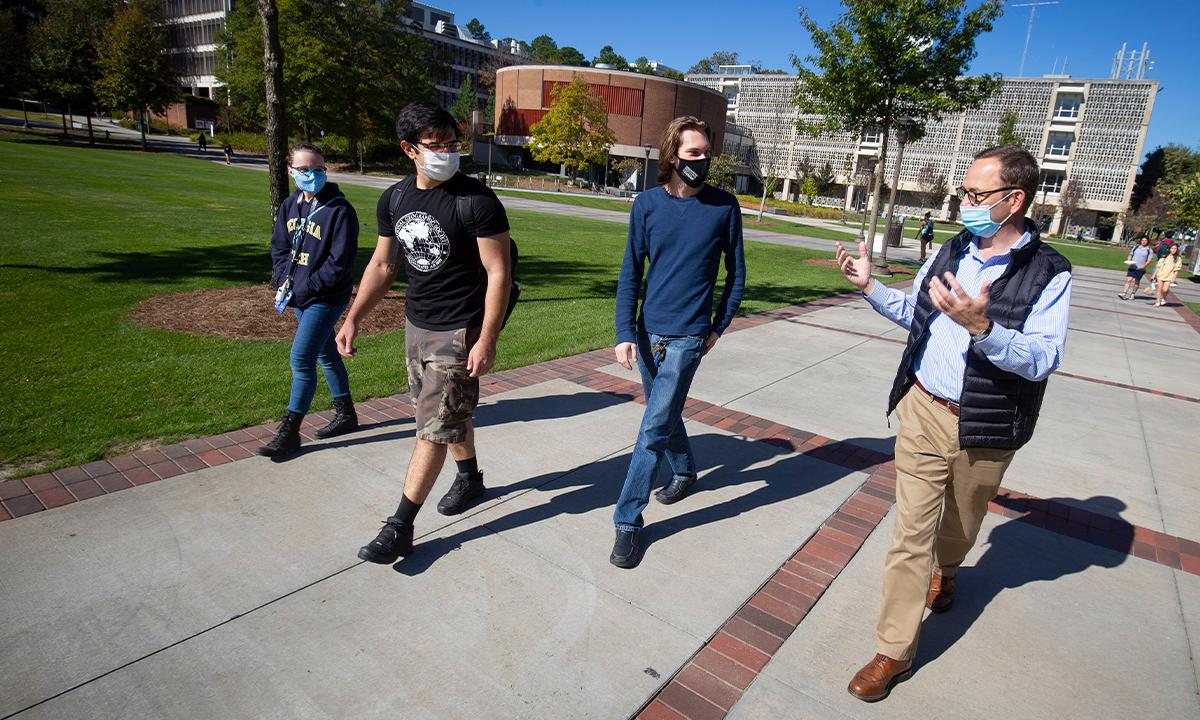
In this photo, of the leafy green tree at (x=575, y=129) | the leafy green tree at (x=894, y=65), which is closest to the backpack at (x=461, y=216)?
the leafy green tree at (x=894, y=65)

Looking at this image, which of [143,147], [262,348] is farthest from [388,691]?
[143,147]

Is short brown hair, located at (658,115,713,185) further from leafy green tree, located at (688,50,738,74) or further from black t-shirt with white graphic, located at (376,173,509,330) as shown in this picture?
leafy green tree, located at (688,50,738,74)

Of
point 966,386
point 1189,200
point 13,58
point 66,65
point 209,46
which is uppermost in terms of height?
point 209,46

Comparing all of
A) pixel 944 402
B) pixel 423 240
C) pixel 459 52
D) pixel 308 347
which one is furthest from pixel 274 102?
pixel 459 52

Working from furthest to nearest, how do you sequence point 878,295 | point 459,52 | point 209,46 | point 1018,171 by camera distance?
point 459,52
point 209,46
point 878,295
point 1018,171

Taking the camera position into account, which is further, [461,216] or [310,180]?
[310,180]

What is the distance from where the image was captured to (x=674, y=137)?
121 inches

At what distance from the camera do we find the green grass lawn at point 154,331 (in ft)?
14.5

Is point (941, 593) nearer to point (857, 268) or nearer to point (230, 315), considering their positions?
point (857, 268)

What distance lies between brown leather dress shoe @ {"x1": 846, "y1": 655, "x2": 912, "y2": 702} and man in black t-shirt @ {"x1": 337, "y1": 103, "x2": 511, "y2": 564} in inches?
75.7

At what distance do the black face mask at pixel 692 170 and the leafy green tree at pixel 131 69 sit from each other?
58.3 meters

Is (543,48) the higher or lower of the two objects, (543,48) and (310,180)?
the higher

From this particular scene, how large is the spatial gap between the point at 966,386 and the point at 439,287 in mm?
2197

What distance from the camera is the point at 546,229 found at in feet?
68.9
